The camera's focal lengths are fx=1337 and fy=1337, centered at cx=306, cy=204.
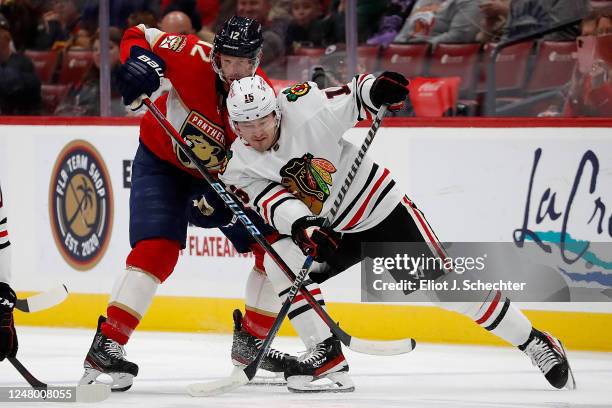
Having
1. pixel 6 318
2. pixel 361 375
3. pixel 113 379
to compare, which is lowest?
pixel 361 375

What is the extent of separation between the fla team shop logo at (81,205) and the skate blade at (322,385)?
75.5 inches

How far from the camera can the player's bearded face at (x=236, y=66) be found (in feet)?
13.0

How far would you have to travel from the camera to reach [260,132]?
382cm

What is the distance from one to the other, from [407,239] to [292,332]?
1506 mm

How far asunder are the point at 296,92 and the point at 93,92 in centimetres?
219

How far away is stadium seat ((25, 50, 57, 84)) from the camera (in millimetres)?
6062

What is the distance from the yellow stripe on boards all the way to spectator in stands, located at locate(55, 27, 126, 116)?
82 cm

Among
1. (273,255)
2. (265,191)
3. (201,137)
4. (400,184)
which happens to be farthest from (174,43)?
(400,184)

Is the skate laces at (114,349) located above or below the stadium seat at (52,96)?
below

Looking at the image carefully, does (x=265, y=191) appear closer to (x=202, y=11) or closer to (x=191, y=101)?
(x=191, y=101)

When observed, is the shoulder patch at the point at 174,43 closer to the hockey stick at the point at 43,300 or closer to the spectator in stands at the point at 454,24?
the hockey stick at the point at 43,300

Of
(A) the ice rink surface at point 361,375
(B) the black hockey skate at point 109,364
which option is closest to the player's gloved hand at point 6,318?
(A) the ice rink surface at point 361,375

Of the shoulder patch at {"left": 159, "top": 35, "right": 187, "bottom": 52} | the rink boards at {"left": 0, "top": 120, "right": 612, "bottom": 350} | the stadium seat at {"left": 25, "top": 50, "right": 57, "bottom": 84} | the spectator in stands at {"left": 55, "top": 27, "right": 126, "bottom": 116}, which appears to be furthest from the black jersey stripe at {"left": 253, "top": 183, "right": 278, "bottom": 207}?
the stadium seat at {"left": 25, "top": 50, "right": 57, "bottom": 84}

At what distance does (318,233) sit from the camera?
379 centimetres
